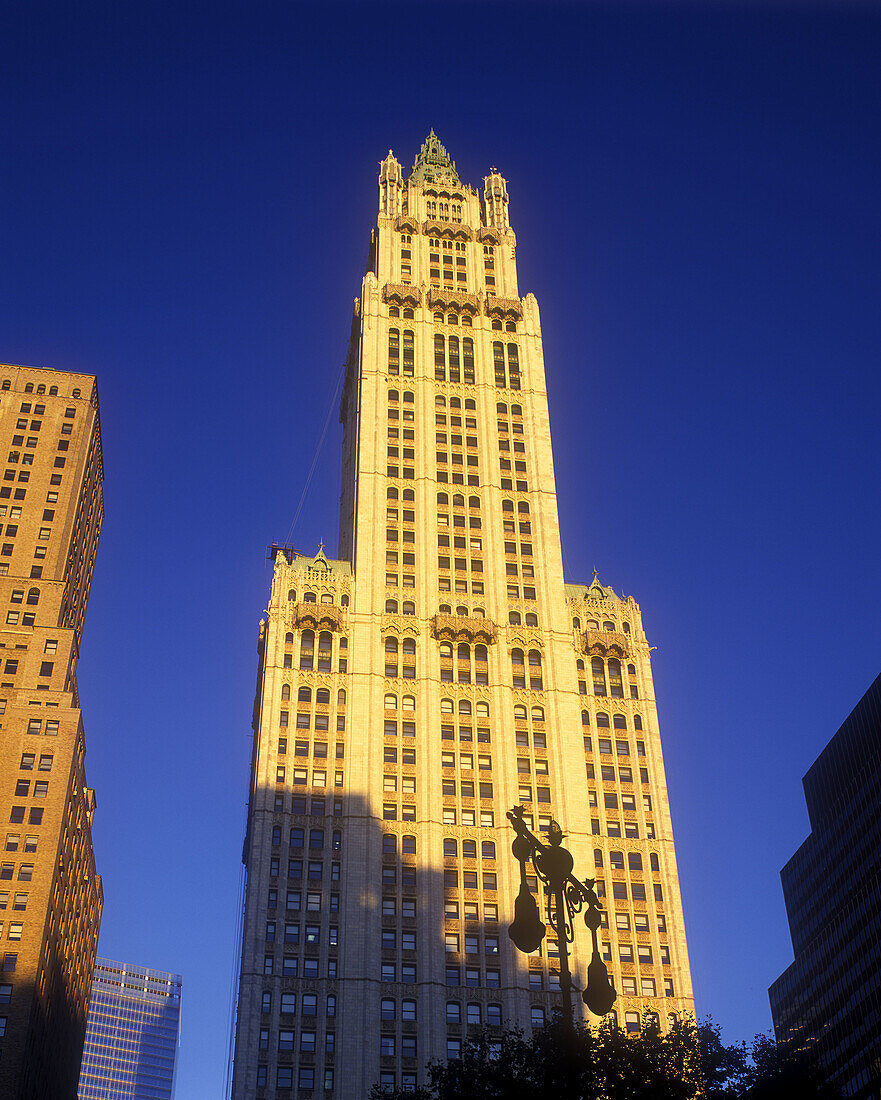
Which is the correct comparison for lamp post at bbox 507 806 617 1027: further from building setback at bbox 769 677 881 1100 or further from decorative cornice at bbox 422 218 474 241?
decorative cornice at bbox 422 218 474 241

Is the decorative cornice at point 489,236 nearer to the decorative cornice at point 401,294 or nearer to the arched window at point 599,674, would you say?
the decorative cornice at point 401,294

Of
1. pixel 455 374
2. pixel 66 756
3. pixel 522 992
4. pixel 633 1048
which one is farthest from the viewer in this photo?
pixel 455 374

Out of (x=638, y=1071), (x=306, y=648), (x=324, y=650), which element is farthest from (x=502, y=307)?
(x=638, y=1071)

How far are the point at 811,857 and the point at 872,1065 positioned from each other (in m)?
34.1

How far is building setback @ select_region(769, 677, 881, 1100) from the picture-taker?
13675cm

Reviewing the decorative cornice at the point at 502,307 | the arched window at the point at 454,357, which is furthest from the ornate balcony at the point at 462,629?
the decorative cornice at the point at 502,307

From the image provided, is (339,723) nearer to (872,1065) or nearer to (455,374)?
(455,374)

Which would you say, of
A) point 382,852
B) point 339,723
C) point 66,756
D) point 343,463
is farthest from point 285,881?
point 343,463

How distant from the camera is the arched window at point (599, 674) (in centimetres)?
12231

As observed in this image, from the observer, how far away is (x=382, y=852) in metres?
106

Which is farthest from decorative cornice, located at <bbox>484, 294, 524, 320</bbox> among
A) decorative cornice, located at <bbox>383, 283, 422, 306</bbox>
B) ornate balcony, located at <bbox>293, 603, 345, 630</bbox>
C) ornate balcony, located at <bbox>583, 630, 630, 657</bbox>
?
ornate balcony, located at <bbox>293, 603, 345, 630</bbox>

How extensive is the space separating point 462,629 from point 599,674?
46.9 ft

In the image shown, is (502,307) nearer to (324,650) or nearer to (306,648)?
(324,650)

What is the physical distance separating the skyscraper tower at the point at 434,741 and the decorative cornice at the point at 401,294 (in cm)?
36
